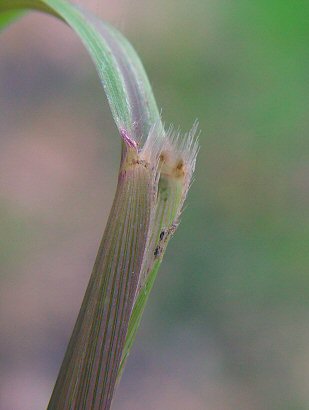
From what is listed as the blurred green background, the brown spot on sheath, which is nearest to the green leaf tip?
the brown spot on sheath

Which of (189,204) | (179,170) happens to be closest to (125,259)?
(179,170)

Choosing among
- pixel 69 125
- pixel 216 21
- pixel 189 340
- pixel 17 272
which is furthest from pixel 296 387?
pixel 216 21

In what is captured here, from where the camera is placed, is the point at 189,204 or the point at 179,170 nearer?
the point at 179,170

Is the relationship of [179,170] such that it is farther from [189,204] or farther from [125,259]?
[189,204]

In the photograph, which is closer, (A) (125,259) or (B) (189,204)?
(A) (125,259)

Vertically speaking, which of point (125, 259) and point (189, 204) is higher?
point (189, 204)

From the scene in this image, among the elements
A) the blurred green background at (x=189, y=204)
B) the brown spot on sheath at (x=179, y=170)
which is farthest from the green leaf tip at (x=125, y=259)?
the blurred green background at (x=189, y=204)
